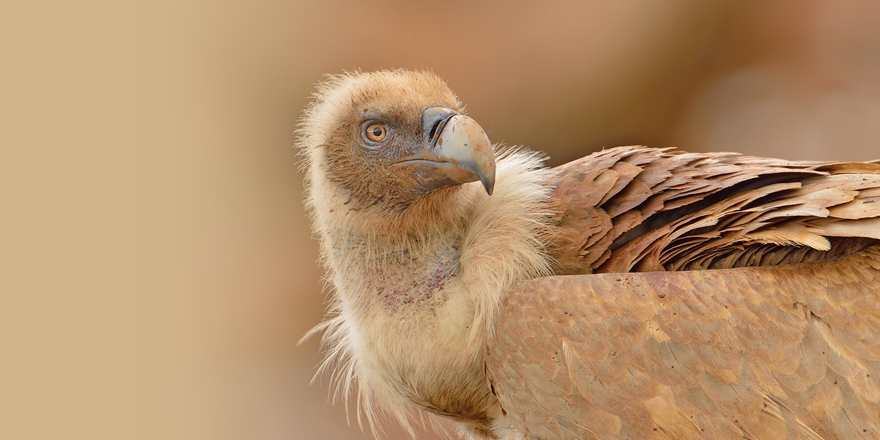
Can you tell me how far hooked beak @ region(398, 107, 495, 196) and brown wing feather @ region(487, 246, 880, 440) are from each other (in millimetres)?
386

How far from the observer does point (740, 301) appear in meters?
1.68

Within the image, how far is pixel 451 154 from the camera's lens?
199 centimetres

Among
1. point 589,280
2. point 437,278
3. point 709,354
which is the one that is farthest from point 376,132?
point 709,354

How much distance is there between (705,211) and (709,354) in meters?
0.42

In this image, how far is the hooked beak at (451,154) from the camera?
1925 mm

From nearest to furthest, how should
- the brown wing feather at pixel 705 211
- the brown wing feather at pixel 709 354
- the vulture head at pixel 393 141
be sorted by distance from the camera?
the brown wing feather at pixel 709 354 → the brown wing feather at pixel 705 211 → the vulture head at pixel 393 141

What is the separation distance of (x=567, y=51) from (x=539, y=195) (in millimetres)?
3149

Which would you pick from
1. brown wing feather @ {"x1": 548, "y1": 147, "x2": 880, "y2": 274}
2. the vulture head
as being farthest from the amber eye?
brown wing feather @ {"x1": 548, "y1": 147, "x2": 880, "y2": 274}

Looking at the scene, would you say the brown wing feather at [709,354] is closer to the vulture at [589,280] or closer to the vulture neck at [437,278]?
the vulture at [589,280]

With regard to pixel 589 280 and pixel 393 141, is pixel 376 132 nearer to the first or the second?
pixel 393 141

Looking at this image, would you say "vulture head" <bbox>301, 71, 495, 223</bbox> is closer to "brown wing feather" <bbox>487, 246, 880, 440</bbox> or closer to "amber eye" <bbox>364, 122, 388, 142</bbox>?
"amber eye" <bbox>364, 122, 388, 142</bbox>

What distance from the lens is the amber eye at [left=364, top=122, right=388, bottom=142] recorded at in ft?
7.27

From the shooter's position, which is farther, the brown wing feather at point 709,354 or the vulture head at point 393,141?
the vulture head at point 393,141

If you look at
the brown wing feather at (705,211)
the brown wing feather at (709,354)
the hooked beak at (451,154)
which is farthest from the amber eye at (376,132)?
the brown wing feather at (709,354)
